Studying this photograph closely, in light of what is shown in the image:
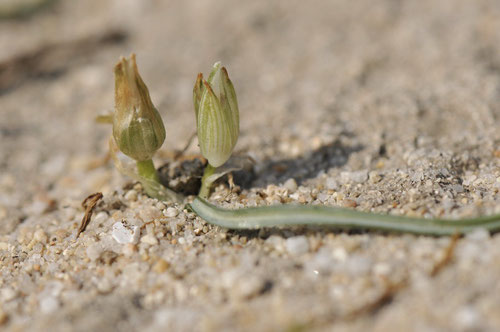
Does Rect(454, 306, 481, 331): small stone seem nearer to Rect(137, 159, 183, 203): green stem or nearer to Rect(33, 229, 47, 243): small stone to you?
Rect(137, 159, 183, 203): green stem

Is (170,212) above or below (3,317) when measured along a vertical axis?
above

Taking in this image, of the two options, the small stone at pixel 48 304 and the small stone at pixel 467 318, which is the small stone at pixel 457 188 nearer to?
the small stone at pixel 467 318

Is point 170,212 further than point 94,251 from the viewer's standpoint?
Yes

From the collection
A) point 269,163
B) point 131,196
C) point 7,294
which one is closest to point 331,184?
point 269,163

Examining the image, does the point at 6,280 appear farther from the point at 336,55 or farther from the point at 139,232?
the point at 336,55

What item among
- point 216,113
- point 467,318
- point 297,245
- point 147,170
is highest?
point 216,113

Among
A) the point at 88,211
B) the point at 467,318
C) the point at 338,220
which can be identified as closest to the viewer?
the point at 467,318

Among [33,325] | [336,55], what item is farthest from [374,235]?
[336,55]

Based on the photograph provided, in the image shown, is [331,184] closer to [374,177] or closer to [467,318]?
[374,177]
